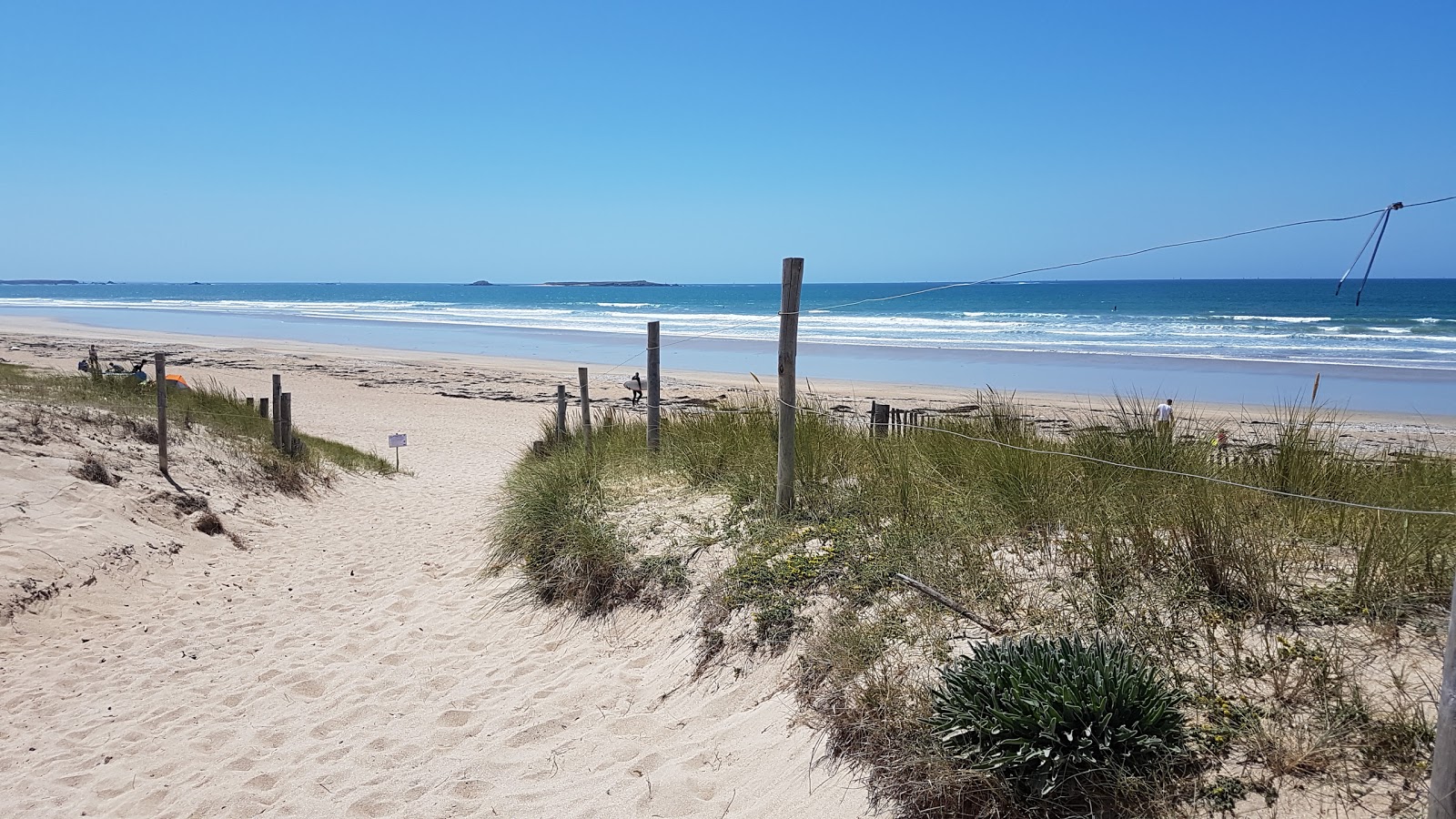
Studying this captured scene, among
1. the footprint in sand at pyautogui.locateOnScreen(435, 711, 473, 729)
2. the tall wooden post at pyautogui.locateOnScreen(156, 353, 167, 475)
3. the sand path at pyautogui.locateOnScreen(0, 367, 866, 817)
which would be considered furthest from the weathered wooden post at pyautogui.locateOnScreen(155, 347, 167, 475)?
the footprint in sand at pyautogui.locateOnScreen(435, 711, 473, 729)

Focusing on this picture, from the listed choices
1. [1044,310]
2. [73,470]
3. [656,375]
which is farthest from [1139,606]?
[1044,310]

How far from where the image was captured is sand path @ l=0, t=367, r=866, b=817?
4043 millimetres

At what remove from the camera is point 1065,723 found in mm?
3041

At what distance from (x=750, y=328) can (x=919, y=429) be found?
138ft

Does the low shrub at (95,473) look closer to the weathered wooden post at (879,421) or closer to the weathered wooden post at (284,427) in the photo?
the weathered wooden post at (284,427)

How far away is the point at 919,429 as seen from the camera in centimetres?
714

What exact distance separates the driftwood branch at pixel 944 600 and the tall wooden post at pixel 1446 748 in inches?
65.0

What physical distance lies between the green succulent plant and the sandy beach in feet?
1.97

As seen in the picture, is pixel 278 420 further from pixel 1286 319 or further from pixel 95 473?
pixel 1286 319

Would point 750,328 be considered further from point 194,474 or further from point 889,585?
point 889,585

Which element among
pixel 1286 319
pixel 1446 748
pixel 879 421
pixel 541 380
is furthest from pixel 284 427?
pixel 1286 319

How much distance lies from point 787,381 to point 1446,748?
396 centimetres

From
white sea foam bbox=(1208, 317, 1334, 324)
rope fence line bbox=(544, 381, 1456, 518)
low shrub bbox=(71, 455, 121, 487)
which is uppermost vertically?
white sea foam bbox=(1208, 317, 1334, 324)

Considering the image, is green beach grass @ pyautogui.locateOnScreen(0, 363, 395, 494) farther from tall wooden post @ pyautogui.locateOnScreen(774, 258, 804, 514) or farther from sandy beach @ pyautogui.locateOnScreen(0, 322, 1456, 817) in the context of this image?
tall wooden post @ pyautogui.locateOnScreen(774, 258, 804, 514)
